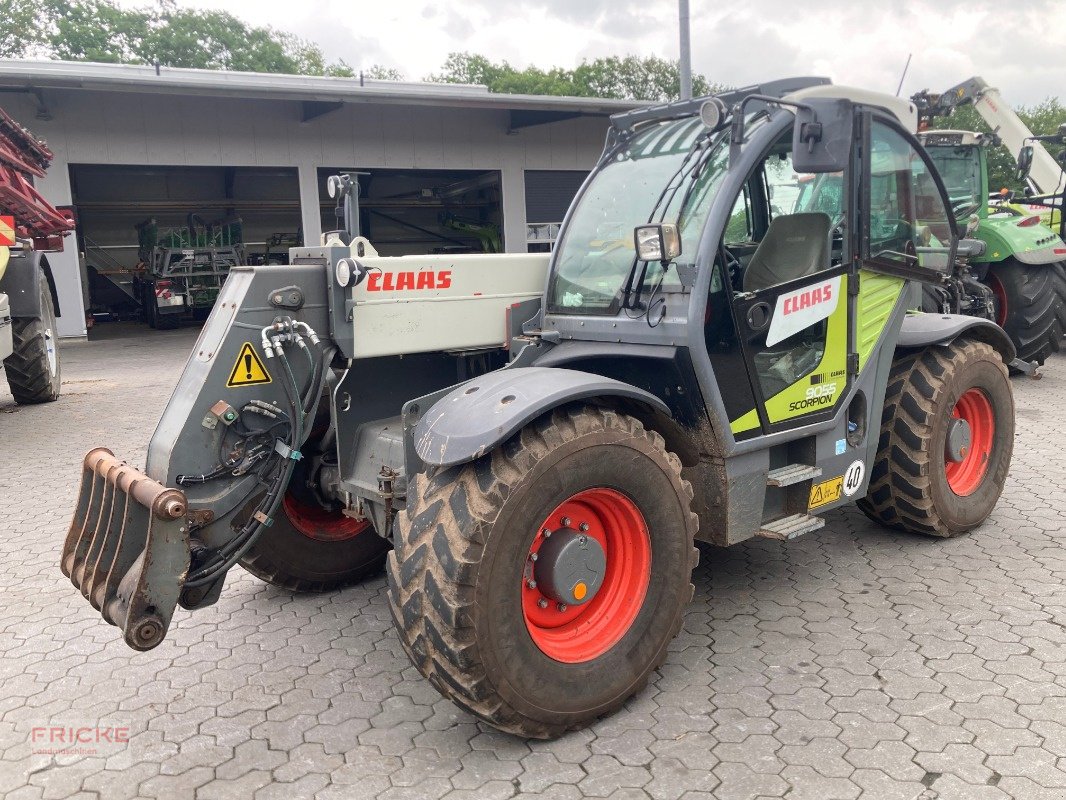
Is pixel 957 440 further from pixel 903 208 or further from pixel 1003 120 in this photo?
pixel 1003 120

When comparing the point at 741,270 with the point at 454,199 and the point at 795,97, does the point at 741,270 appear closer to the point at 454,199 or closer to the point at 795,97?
the point at 795,97

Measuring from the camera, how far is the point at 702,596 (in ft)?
14.0

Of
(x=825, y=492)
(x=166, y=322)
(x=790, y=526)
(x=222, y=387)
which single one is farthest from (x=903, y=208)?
(x=166, y=322)

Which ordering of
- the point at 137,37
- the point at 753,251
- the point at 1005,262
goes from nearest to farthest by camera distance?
the point at 753,251
the point at 1005,262
the point at 137,37

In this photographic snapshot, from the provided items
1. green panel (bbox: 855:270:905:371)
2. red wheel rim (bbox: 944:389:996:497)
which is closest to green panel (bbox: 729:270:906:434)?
green panel (bbox: 855:270:905:371)

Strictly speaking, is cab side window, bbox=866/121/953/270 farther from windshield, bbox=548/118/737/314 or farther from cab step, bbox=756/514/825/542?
cab step, bbox=756/514/825/542

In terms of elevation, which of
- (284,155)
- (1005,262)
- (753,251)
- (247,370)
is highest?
(284,155)

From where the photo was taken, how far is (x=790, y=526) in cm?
393

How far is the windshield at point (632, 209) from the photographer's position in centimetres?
370

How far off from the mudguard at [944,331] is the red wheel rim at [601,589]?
7.09ft

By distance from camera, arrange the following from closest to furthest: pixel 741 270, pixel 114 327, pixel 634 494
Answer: pixel 634 494 → pixel 741 270 → pixel 114 327

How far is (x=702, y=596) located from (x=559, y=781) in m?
1.61

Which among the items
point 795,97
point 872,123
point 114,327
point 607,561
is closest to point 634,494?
point 607,561

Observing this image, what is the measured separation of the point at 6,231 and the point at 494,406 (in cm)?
778
